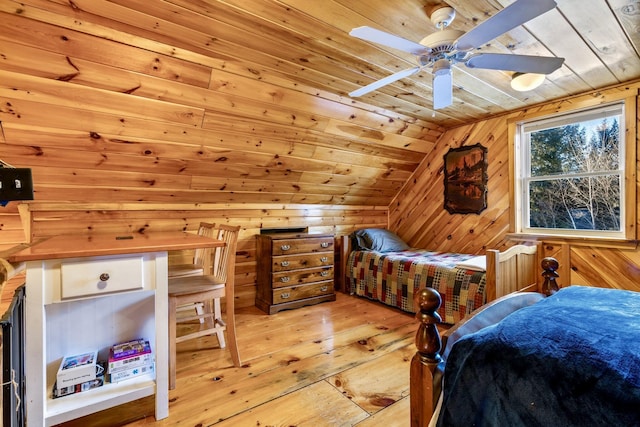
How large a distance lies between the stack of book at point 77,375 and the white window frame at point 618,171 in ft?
12.1

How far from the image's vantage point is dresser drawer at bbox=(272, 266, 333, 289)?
10.5 ft

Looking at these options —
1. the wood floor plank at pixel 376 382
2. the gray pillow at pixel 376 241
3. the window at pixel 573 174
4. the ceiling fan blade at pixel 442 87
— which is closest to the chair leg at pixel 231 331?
the wood floor plank at pixel 376 382

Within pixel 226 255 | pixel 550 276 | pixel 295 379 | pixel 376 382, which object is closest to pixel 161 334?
pixel 226 255

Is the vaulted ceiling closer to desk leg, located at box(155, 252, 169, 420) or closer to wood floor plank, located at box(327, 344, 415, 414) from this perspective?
desk leg, located at box(155, 252, 169, 420)

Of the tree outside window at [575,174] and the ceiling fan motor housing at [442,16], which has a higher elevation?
the ceiling fan motor housing at [442,16]

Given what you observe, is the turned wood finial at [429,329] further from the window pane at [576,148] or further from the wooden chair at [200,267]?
the window pane at [576,148]

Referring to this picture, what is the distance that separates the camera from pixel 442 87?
1853 mm

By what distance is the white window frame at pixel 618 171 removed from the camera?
2.55m

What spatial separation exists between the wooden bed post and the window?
2.68 m

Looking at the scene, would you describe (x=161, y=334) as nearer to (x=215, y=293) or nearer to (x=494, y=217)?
(x=215, y=293)

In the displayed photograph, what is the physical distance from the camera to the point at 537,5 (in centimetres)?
113

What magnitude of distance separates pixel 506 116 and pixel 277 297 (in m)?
3.14

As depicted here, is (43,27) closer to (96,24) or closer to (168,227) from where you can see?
(96,24)

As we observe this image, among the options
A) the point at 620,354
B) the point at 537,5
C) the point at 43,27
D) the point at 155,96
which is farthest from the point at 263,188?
the point at 620,354
